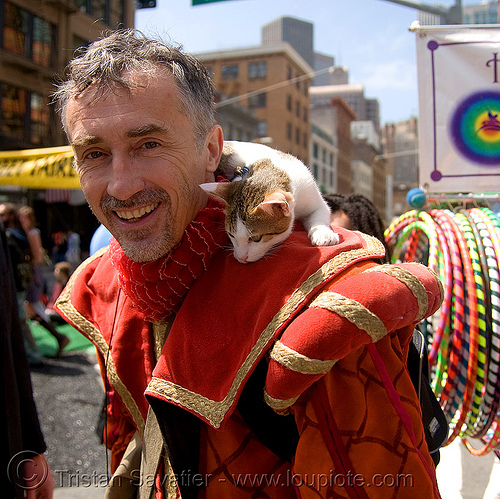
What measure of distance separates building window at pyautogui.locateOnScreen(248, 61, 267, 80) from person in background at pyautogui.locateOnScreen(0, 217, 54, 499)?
48790 millimetres

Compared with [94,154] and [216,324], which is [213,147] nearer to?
[94,154]

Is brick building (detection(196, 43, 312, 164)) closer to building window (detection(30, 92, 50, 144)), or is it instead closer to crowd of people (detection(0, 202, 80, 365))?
building window (detection(30, 92, 50, 144))

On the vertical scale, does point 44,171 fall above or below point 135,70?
above

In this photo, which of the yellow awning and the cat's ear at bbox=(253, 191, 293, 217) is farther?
the yellow awning

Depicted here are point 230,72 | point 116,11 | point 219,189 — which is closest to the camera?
point 219,189

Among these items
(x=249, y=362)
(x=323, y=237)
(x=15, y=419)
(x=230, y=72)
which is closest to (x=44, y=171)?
(x=15, y=419)

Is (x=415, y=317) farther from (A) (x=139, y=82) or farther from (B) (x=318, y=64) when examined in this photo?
(B) (x=318, y=64)

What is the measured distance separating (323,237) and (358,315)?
1.54 feet

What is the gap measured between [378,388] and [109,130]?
958 mm

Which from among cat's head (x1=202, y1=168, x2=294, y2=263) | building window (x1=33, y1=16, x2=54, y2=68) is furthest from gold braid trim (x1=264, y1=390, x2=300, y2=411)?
building window (x1=33, y1=16, x2=54, y2=68)

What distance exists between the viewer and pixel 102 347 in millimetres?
1538

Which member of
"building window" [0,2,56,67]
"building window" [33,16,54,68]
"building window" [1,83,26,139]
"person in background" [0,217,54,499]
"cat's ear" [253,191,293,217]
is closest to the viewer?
"cat's ear" [253,191,293,217]

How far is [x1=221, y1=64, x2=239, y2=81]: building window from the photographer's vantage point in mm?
48469

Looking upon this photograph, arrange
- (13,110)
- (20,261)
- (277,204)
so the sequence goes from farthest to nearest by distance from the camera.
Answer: (13,110) → (20,261) → (277,204)
